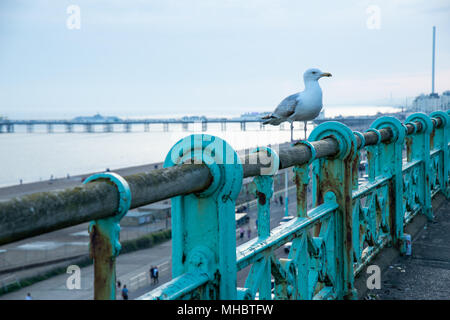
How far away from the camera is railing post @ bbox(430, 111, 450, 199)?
22.4 feet

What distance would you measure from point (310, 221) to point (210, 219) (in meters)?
1.04

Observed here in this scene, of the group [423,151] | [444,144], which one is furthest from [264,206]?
[444,144]

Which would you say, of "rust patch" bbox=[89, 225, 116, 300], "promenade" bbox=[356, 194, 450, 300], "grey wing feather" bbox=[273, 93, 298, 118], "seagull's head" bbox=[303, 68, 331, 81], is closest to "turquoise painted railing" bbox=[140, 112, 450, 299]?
"promenade" bbox=[356, 194, 450, 300]

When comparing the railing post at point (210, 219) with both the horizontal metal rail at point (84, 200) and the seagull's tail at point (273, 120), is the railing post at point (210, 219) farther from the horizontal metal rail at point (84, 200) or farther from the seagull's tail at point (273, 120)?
the seagull's tail at point (273, 120)

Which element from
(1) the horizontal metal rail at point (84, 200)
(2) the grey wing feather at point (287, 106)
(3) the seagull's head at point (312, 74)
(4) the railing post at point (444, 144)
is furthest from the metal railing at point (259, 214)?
(4) the railing post at point (444, 144)

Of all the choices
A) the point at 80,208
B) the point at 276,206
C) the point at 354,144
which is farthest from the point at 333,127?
the point at 276,206

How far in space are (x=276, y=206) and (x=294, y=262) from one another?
3541cm

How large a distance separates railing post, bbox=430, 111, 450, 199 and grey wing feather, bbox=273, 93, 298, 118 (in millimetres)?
2444

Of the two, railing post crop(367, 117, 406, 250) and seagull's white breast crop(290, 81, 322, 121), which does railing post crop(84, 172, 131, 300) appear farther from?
seagull's white breast crop(290, 81, 322, 121)

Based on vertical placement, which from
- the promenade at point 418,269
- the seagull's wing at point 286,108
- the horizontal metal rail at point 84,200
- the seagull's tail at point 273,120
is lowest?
the promenade at point 418,269

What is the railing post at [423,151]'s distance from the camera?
18.7 feet

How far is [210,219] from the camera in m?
1.91

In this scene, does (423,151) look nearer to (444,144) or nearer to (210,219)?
(444,144)
